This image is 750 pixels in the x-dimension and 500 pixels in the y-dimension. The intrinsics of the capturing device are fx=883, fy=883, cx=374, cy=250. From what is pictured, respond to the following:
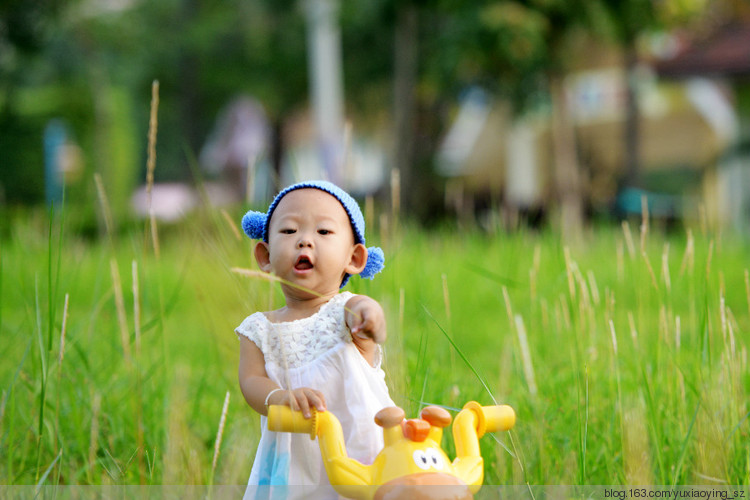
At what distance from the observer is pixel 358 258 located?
1.66 metres

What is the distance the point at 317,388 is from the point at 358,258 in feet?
0.88

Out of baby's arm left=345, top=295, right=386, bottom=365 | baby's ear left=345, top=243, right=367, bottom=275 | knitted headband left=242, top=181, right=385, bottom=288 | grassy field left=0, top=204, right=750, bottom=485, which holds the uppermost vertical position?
knitted headband left=242, top=181, right=385, bottom=288

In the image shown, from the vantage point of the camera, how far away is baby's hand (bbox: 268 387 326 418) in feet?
4.64

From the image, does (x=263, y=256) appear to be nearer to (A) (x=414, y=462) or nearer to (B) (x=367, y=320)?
(B) (x=367, y=320)

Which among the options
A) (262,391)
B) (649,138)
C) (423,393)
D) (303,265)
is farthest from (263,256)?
(649,138)

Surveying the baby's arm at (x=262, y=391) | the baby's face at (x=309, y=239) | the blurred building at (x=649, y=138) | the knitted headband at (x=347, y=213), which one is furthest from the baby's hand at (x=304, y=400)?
the blurred building at (x=649, y=138)

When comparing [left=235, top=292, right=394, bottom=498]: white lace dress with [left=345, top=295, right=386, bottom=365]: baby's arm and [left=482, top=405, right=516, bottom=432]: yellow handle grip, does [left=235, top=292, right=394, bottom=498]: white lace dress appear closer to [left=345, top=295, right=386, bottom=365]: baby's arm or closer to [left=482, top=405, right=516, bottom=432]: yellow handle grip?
[left=345, top=295, right=386, bottom=365]: baby's arm

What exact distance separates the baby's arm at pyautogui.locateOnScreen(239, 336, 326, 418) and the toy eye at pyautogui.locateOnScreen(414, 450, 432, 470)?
169 mm

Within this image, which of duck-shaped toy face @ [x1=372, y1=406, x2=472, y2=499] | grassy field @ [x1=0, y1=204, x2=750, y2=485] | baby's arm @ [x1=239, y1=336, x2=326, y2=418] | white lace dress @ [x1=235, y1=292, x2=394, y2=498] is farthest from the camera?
grassy field @ [x1=0, y1=204, x2=750, y2=485]

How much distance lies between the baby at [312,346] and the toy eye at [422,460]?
6.8 inches

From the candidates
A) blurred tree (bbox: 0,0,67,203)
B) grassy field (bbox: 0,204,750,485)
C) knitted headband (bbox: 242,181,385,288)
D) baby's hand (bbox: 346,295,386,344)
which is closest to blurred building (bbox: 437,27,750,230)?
blurred tree (bbox: 0,0,67,203)

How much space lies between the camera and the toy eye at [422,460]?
4.44ft

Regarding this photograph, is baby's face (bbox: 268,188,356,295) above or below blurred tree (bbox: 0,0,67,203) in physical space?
below

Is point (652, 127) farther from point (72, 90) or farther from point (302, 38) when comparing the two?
point (72, 90)
